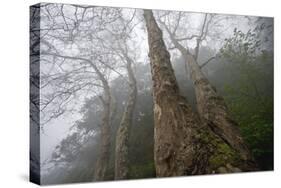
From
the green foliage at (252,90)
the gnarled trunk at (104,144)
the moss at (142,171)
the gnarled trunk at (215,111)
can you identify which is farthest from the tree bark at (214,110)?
the gnarled trunk at (104,144)

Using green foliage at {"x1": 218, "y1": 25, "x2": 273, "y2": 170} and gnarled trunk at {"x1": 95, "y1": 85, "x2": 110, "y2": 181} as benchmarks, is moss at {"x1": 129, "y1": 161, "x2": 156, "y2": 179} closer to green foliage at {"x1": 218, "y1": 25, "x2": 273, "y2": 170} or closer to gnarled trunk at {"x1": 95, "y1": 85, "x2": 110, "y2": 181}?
gnarled trunk at {"x1": 95, "y1": 85, "x2": 110, "y2": 181}

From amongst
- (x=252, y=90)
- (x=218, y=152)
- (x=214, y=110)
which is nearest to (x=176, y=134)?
(x=218, y=152)

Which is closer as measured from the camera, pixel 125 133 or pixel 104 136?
pixel 104 136

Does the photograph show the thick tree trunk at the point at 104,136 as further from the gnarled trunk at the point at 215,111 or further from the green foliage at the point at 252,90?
the green foliage at the point at 252,90

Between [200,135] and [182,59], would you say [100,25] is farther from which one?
[200,135]

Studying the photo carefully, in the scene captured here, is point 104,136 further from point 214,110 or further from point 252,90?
point 252,90

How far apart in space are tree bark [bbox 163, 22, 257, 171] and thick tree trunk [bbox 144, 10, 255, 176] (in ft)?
0.47

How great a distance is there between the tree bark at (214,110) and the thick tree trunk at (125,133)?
864mm

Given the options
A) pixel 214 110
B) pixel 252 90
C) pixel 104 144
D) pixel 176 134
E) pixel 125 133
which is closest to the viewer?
pixel 104 144

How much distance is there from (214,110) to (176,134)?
82 centimetres

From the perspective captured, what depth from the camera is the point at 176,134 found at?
711 centimetres

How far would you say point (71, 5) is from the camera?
664 centimetres
